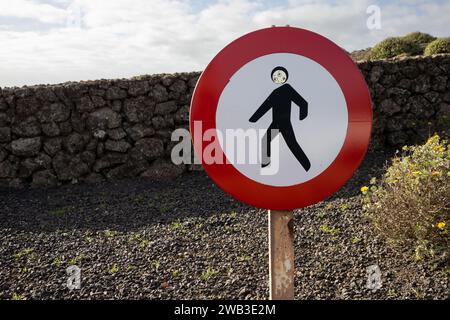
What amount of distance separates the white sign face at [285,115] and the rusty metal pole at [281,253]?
19cm

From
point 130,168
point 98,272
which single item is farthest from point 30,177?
point 98,272

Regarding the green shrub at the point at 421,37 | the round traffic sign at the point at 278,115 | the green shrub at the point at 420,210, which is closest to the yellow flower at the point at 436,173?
the green shrub at the point at 420,210

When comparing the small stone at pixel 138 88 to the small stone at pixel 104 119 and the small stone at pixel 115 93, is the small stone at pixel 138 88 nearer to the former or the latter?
the small stone at pixel 115 93

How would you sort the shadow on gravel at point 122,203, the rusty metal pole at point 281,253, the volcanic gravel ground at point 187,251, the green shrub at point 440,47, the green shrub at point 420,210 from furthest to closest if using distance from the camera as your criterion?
1. the green shrub at point 440,47
2. the shadow on gravel at point 122,203
3. the green shrub at point 420,210
4. the volcanic gravel ground at point 187,251
5. the rusty metal pole at point 281,253

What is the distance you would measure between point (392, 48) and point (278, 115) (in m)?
11.3

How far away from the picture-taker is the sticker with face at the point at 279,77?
6.15 ft

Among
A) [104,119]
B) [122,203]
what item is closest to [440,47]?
[104,119]

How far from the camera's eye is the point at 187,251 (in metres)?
4.26

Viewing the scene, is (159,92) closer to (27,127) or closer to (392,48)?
(27,127)

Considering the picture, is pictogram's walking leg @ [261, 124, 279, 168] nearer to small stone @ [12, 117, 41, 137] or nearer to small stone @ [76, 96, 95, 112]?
small stone @ [76, 96, 95, 112]

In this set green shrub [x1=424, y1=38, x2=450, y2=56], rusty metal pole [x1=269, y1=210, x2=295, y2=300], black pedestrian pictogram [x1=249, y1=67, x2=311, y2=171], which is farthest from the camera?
green shrub [x1=424, y1=38, x2=450, y2=56]

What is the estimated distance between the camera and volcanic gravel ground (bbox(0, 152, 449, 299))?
3.48 m

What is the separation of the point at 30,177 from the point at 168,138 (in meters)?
2.30

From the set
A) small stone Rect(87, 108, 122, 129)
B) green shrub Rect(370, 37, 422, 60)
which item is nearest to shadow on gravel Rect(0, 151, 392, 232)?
small stone Rect(87, 108, 122, 129)
